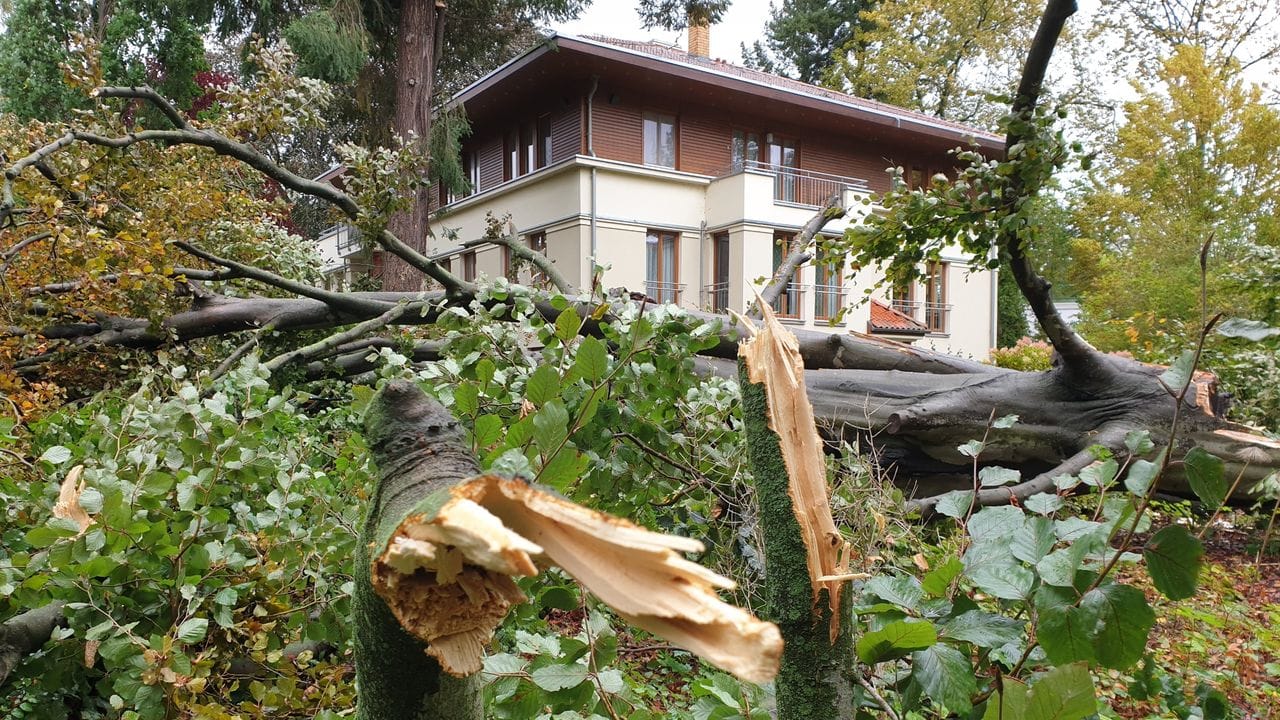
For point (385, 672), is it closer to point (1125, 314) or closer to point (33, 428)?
point (33, 428)

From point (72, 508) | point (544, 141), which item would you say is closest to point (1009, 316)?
point (544, 141)

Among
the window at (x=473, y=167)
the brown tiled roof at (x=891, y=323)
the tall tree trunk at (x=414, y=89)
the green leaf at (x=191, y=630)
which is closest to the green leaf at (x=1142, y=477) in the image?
the green leaf at (x=191, y=630)

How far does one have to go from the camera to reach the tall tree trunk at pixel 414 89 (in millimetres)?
12302

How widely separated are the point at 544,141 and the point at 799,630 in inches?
732

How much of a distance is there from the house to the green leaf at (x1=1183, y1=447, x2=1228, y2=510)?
14.4 m

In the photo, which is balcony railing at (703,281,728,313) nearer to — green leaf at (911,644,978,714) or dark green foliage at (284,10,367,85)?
dark green foliage at (284,10,367,85)

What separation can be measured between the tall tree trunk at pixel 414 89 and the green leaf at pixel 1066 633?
11959 mm

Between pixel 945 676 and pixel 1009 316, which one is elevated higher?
pixel 1009 316

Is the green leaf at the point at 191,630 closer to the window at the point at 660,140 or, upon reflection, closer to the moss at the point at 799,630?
the moss at the point at 799,630

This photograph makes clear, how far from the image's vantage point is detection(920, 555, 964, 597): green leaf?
3.65 feet

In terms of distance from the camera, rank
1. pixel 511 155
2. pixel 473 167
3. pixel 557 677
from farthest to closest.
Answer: pixel 473 167, pixel 511 155, pixel 557 677

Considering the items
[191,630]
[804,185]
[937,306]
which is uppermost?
[804,185]

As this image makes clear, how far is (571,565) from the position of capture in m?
0.46

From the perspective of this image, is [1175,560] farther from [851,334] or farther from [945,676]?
[851,334]
